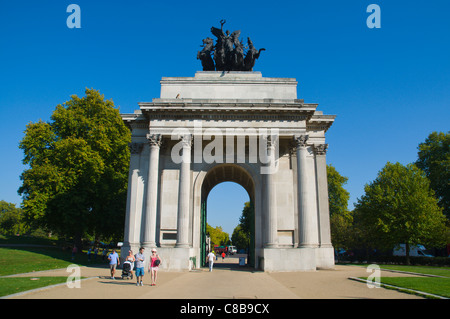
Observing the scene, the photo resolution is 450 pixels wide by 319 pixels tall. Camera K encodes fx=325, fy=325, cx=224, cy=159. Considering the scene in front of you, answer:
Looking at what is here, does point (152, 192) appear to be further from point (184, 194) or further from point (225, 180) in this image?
point (225, 180)

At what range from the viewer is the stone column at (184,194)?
24672 mm

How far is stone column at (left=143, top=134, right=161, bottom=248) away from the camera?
24734 mm

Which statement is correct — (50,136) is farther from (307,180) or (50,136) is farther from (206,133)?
(307,180)

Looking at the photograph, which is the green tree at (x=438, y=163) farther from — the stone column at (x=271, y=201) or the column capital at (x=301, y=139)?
the stone column at (x=271, y=201)

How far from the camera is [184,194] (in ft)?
83.4

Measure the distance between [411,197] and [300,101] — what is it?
20508mm

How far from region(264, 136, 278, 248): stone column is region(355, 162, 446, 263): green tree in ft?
59.8

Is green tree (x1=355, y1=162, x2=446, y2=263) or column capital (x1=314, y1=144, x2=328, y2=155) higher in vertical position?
column capital (x1=314, y1=144, x2=328, y2=155)

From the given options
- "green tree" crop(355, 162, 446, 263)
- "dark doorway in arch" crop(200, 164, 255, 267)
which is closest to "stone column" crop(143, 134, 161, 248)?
"dark doorway in arch" crop(200, 164, 255, 267)

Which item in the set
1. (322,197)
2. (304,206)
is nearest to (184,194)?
(304,206)

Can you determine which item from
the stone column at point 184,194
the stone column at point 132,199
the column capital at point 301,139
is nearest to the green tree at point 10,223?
the stone column at point 132,199

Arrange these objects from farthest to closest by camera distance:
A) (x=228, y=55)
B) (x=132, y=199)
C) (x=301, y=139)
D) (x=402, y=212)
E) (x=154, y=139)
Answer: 1. (x=402, y=212)
2. (x=228, y=55)
3. (x=132, y=199)
4. (x=154, y=139)
5. (x=301, y=139)

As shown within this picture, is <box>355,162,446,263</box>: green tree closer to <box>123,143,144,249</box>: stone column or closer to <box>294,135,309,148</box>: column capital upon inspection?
<box>294,135,309,148</box>: column capital

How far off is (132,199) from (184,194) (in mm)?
5102
